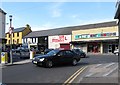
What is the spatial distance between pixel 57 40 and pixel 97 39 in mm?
13876

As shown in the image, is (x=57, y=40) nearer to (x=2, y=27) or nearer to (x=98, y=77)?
(x=2, y=27)

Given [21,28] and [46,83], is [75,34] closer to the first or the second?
[21,28]

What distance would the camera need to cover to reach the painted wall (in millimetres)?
67500

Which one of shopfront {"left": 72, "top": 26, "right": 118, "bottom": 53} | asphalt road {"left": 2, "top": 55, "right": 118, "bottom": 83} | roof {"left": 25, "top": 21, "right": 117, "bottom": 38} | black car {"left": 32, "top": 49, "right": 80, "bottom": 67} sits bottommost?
asphalt road {"left": 2, "top": 55, "right": 118, "bottom": 83}

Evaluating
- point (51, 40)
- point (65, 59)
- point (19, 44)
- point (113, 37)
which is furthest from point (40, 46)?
point (65, 59)

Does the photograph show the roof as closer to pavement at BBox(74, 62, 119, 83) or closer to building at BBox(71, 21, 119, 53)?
building at BBox(71, 21, 119, 53)

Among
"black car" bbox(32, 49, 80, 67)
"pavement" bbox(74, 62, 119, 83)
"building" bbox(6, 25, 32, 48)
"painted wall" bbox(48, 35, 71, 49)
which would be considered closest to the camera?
"pavement" bbox(74, 62, 119, 83)

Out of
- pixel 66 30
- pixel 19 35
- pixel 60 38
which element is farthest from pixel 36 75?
pixel 19 35

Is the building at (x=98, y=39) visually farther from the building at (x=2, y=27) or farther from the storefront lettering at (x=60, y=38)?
the building at (x=2, y=27)

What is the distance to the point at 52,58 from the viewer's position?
20.3 m

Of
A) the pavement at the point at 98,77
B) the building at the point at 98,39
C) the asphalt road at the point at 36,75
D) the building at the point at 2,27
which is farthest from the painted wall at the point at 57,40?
the pavement at the point at 98,77

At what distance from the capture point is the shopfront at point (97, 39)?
186 ft

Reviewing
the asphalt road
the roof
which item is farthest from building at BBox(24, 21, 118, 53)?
the asphalt road

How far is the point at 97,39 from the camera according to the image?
59.9m
